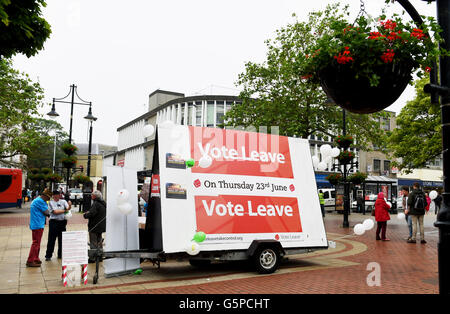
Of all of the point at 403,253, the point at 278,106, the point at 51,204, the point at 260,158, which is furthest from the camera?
the point at 278,106

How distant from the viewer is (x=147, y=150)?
55.5 metres

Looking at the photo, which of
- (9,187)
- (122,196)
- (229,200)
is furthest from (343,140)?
(9,187)

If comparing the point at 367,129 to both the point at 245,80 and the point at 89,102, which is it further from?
the point at 89,102

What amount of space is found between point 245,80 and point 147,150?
3815cm

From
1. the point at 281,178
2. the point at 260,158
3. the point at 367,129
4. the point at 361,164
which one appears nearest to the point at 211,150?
the point at 260,158

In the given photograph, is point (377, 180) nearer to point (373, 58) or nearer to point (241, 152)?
point (241, 152)

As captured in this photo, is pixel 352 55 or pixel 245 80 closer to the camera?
pixel 352 55

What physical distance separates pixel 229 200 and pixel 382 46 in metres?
5.21

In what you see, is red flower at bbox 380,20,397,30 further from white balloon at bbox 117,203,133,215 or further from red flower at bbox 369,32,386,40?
white balloon at bbox 117,203,133,215

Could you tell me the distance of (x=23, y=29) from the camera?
5.81 metres

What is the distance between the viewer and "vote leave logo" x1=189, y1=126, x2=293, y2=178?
799cm

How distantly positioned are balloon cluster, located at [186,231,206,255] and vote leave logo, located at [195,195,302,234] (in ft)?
0.94

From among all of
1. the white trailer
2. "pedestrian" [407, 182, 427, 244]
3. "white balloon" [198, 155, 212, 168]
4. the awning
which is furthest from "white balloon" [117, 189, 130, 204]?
the awning

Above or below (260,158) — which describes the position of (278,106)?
above
